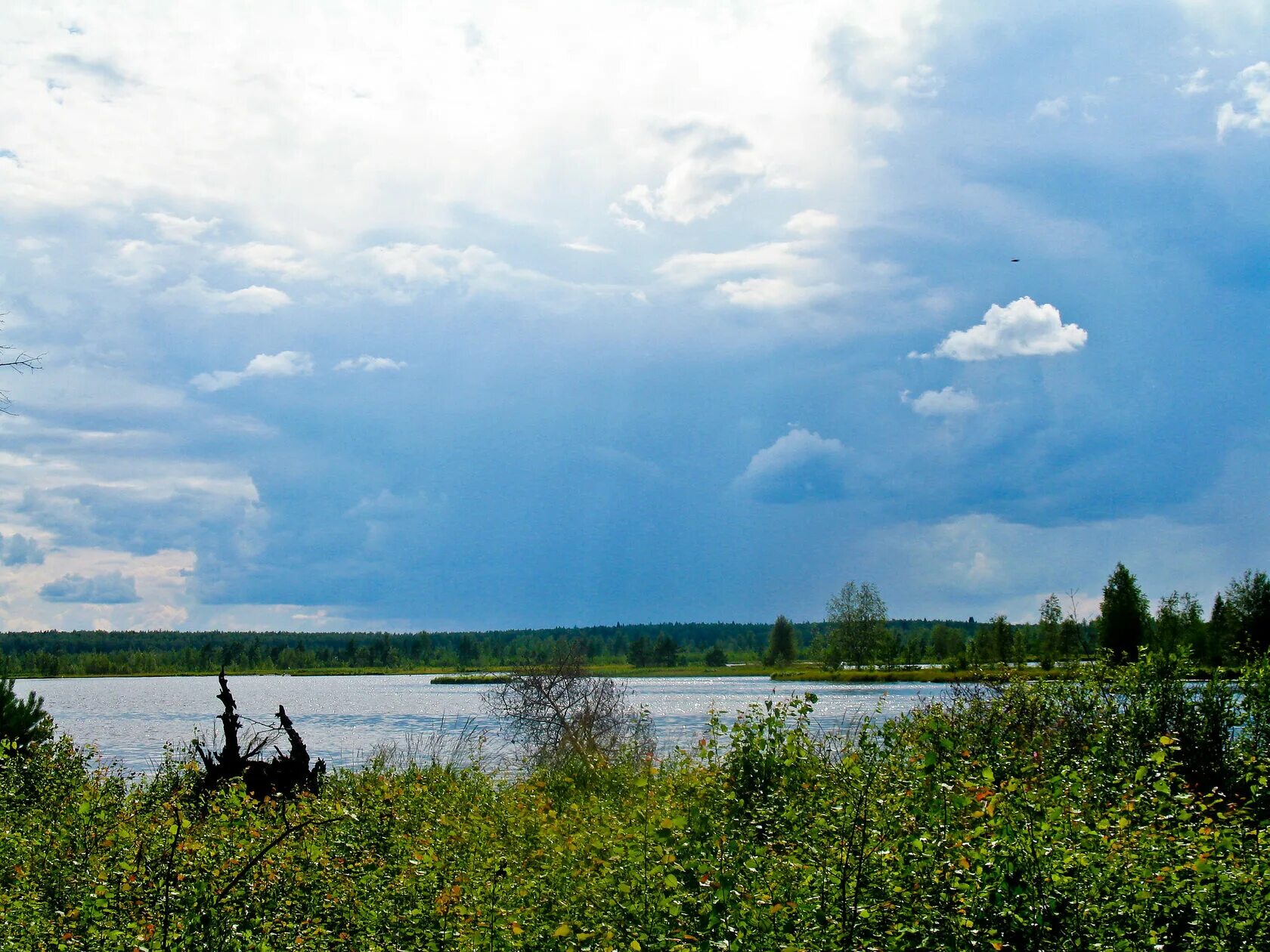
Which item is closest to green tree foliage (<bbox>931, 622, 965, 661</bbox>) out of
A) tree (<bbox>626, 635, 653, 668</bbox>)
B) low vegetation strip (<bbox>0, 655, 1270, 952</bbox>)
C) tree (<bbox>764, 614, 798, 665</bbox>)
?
tree (<bbox>764, 614, 798, 665</bbox>)

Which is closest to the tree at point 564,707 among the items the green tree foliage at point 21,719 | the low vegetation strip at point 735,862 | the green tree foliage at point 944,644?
the green tree foliage at point 21,719

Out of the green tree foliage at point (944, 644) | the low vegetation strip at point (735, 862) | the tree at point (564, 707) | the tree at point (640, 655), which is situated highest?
the low vegetation strip at point (735, 862)

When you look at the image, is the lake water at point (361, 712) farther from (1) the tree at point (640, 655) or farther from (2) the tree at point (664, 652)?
(1) the tree at point (640, 655)

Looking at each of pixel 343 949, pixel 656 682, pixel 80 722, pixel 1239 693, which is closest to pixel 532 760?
pixel 1239 693

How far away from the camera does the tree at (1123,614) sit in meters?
89.8

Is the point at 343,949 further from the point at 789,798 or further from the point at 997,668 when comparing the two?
the point at 997,668

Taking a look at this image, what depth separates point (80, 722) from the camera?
7031 centimetres

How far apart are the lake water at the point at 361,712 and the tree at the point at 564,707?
1776 mm

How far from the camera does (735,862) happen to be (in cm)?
689

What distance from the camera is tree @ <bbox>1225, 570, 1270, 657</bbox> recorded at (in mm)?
60966

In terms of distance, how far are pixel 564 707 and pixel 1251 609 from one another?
79.4m

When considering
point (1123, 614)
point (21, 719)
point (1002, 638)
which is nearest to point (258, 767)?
point (21, 719)

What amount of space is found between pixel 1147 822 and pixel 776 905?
4077 mm

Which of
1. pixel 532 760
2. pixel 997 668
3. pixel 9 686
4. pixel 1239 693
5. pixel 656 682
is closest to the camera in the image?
pixel 1239 693
